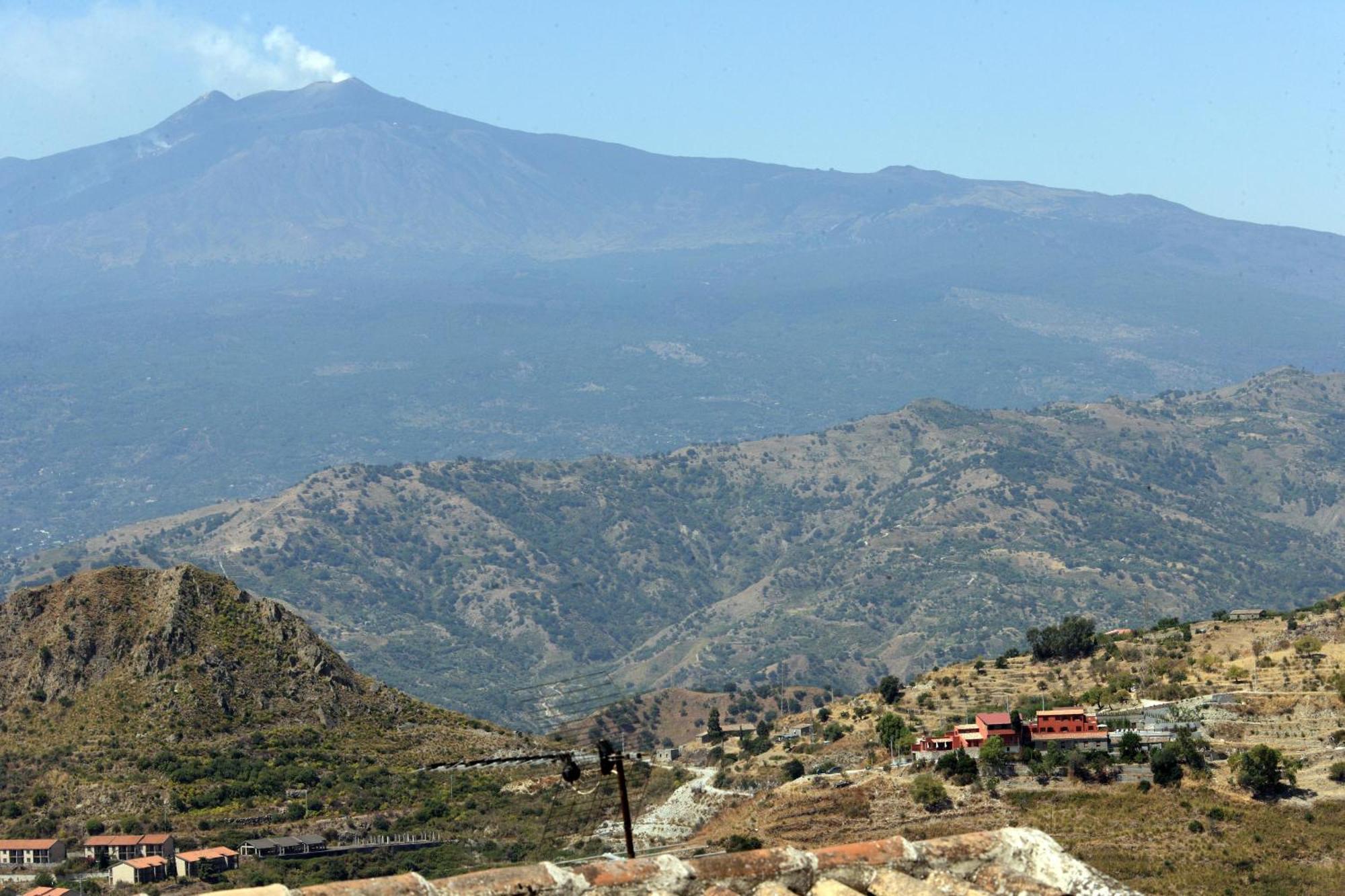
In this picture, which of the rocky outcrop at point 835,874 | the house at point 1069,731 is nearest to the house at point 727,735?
the house at point 1069,731

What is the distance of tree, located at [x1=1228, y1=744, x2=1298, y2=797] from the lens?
212ft

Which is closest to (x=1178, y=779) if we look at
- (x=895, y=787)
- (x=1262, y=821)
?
(x=1262, y=821)

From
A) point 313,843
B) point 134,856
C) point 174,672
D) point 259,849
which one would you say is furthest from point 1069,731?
point 174,672

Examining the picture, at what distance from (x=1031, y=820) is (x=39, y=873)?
116ft

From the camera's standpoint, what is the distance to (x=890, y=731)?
3223 inches

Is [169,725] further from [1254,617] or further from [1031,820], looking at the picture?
[1254,617]

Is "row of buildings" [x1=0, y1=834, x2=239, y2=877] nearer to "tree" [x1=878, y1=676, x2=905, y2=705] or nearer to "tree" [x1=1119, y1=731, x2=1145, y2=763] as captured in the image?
"tree" [x1=1119, y1=731, x2=1145, y2=763]

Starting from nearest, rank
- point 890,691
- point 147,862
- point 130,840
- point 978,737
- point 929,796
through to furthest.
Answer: point 929,796 < point 147,862 < point 130,840 < point 978,737 < point 890,691

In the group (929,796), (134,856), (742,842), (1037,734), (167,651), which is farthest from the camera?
(167,651)

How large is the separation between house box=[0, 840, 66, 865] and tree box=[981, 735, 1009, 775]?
3433cm

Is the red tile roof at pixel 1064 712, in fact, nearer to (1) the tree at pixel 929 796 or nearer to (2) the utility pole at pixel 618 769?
(1) the tree at pixel 929 796

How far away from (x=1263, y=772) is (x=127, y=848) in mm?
40522

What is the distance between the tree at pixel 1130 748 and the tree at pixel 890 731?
11.1 m

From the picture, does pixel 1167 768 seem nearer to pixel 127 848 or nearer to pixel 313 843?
pixel 313 843
